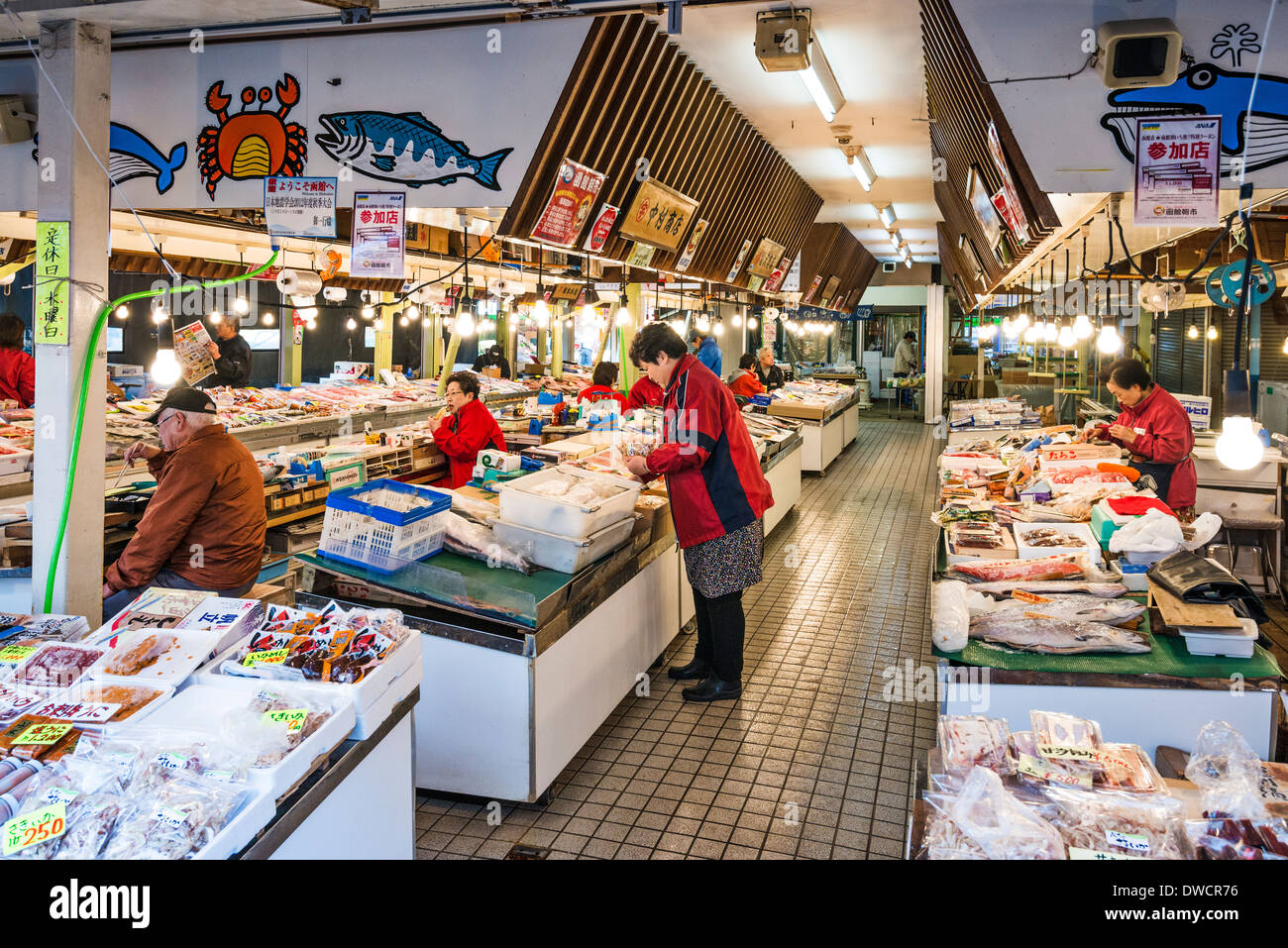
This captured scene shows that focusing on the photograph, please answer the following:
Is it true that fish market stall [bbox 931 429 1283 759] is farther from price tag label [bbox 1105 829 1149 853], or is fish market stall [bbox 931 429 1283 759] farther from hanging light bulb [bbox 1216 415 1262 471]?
price tag label [bbox 1105 829 1149 853]

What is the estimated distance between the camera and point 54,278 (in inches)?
165

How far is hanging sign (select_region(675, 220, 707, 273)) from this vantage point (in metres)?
10.7

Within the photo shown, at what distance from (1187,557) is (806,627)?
11.3ft

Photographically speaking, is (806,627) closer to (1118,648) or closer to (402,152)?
(1118,648)

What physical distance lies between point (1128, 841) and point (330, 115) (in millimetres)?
4753

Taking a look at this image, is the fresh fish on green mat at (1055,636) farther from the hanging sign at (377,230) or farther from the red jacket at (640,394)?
the red jacket at (640,394)

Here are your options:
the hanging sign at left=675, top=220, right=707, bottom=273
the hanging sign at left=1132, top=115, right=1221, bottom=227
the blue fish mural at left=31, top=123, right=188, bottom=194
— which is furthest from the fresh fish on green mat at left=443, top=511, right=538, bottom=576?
the hanging sign at left=675, top=220, right=707, bottom=273

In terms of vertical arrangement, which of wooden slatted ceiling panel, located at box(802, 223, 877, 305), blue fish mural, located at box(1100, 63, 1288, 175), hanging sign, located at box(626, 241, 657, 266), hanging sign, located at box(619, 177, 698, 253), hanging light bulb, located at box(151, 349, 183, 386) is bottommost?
hanging light bulb, located at box(151, 349, 183, 386)

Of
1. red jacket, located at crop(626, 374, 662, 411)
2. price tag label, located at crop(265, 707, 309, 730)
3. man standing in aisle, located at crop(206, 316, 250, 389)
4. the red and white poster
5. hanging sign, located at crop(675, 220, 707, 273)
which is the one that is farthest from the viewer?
hanging sign, located at crop(675, 220, 707, 273)

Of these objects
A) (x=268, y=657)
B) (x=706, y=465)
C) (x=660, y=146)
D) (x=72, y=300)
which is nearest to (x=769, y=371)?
(x=660, y=146)

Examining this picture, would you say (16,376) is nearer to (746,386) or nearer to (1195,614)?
(746,386)

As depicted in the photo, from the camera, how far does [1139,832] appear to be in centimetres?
234

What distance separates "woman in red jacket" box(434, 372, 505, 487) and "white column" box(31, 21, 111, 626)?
3.15 metres
